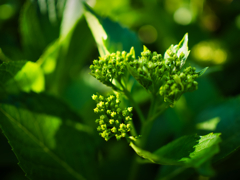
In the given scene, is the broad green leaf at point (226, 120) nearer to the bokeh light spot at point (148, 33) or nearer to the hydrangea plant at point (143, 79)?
the hydrangea plant at point (143, 79)

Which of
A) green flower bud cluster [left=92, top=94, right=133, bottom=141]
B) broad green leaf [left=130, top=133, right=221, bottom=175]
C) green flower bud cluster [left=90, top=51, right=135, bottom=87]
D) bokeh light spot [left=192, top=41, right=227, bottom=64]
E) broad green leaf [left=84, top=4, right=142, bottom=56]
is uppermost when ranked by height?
broad green leaf [left=84, top=4, right=142, bottom=56]

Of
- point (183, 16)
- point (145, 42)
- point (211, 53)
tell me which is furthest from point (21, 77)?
point (183, 16)

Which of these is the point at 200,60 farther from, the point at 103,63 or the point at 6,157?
the point at 6,157

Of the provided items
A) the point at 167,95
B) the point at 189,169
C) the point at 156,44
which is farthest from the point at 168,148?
the point at 156,44

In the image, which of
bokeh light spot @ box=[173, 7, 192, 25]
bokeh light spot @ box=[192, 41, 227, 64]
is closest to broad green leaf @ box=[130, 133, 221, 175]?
bokeh light spot @ box=[192, 41, 227, 64]

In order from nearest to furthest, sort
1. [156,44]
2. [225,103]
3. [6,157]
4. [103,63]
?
[103,63] < [225,103] < [6,157] < [156,44]

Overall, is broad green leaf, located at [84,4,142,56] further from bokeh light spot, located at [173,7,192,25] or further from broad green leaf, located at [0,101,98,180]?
bokeh light spot, located at [173,7,192,25]
